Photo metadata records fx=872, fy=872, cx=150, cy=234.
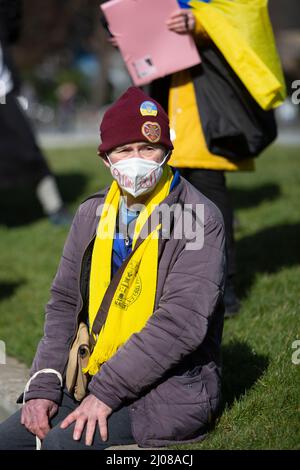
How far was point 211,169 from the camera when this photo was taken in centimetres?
494

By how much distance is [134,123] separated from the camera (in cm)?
322

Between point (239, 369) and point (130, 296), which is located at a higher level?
point (130, 296)

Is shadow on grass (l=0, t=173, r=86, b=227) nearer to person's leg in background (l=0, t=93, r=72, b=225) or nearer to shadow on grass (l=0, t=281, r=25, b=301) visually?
person's leg in background (l=0, t=93, r=72, b=225)

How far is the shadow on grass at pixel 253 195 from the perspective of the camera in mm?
8788

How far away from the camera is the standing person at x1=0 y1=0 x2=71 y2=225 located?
8141mm

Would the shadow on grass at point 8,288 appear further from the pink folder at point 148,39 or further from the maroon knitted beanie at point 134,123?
the maroon knitted beanie at point 134,123

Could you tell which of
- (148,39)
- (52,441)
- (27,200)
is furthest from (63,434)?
(27,200)

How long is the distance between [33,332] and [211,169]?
147cm

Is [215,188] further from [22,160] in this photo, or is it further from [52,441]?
[22,160]

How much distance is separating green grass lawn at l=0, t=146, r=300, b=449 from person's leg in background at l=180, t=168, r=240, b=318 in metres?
0.13

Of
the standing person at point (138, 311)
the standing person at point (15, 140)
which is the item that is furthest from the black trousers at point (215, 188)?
the standing person at point (15, 140)

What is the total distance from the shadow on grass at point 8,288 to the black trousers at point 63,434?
3024 millimetres

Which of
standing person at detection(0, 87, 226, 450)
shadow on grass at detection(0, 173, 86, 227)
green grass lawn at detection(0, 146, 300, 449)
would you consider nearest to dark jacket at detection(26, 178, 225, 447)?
standing person at detection(0, 87, 226, 450)

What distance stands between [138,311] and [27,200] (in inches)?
281
